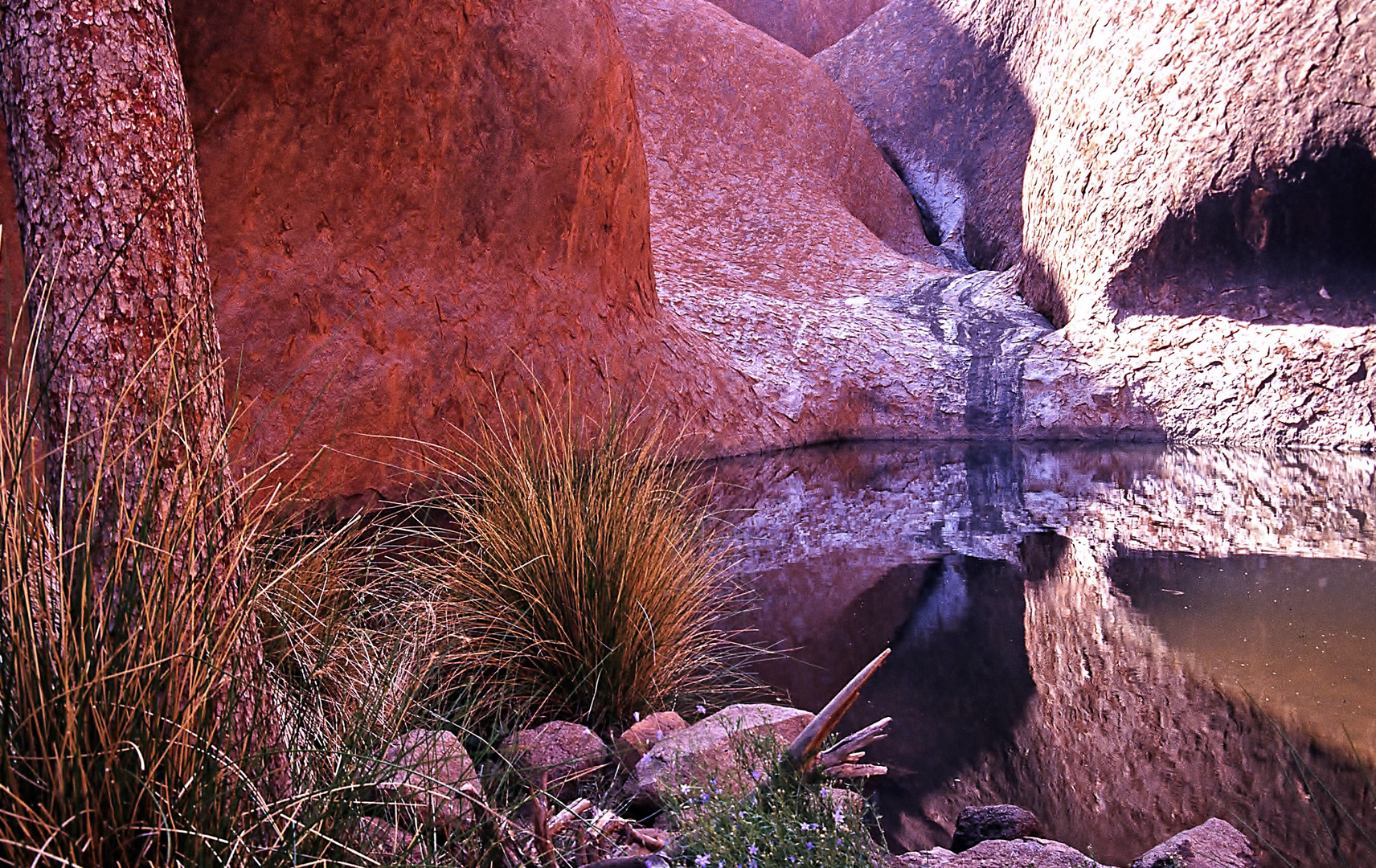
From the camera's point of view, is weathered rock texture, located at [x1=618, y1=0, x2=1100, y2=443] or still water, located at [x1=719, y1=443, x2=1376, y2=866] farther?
weathered rock texture, located at [x1=618, y1=0, x2=1100, y2=443]

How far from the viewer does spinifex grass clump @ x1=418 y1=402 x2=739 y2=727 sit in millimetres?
2682

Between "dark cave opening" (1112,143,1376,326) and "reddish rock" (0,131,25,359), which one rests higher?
"dark cave opening" (1112,143,1376,326)

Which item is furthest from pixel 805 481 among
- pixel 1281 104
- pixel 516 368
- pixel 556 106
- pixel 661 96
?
pixel 661 96

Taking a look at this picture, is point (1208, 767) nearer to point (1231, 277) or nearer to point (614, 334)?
point (614, 334)

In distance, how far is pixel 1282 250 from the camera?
977cm

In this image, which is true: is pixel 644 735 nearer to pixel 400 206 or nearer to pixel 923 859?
pixel 923 859

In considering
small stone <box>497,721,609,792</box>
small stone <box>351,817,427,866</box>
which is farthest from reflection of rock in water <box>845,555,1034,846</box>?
small stone <box>351,817,427,866</box>

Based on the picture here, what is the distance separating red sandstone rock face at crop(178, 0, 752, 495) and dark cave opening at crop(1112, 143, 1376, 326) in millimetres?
6257

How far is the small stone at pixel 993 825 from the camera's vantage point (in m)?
2.12

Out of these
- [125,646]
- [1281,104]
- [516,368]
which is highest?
[1281,104]

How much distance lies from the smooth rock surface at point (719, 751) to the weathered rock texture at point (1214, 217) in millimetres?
8561

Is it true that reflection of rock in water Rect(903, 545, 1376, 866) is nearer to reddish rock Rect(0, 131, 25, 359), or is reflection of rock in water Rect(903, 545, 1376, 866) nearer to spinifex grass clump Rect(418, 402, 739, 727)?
spinifex grass clump Rect(418, 402, 739, 727)

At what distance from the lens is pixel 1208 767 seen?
240 centimetres

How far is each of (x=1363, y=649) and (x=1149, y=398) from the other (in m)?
7.29
